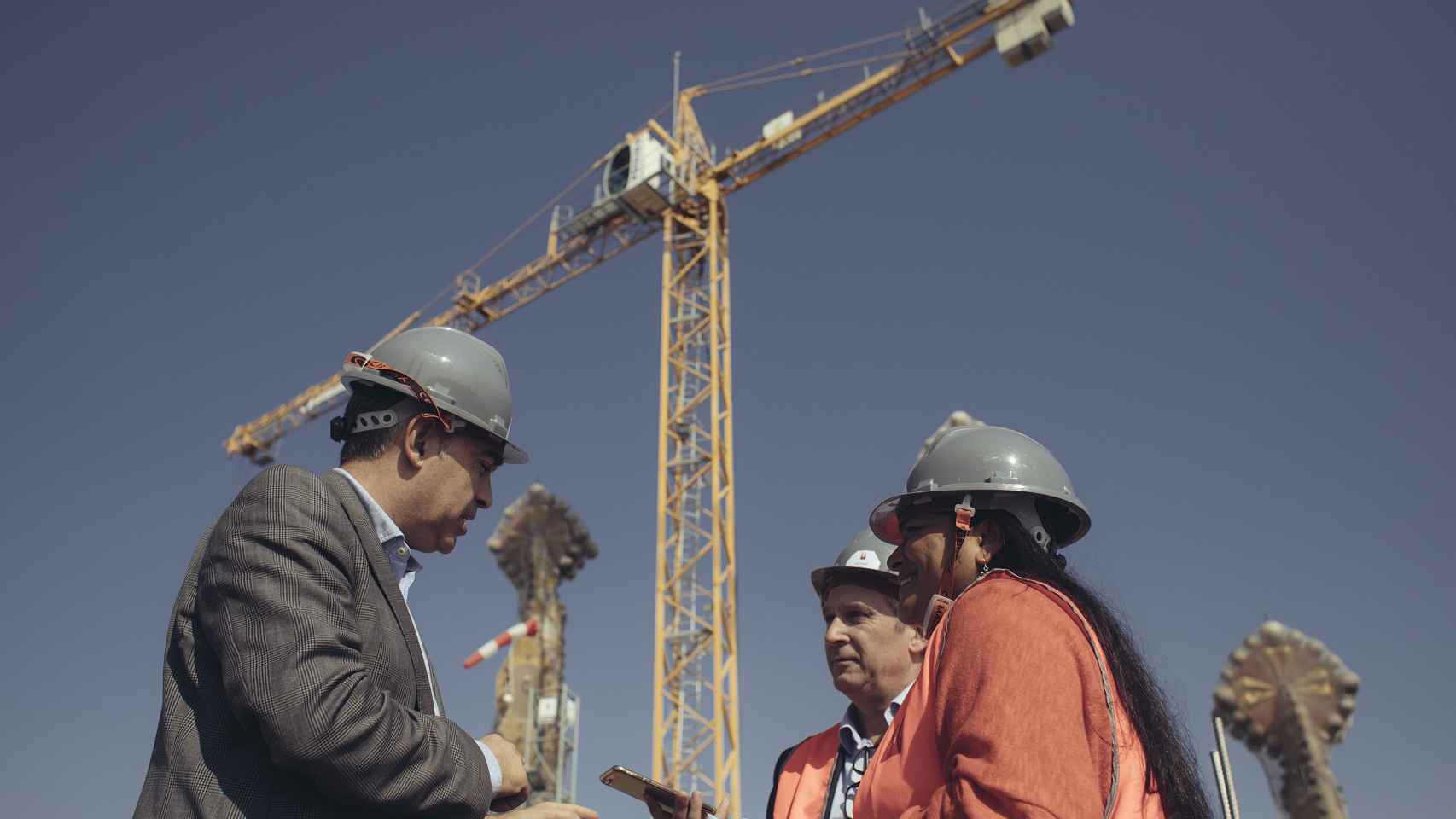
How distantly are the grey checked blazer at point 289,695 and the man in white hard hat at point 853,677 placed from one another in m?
2.31

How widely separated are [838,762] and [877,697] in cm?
34

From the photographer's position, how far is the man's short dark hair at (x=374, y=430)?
287 cm

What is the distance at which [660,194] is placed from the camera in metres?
31.3

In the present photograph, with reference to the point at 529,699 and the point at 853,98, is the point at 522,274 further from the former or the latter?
the point at 529,699

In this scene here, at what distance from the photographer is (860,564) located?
199 inches

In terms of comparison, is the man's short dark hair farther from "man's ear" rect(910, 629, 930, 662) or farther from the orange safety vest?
"man's ear" rect(910, 629, 930, 662)

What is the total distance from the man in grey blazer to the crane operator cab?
2920 centimetres

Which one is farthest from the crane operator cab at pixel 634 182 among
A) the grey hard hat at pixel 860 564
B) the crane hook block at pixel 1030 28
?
the grey hard hat at pixel 860 564

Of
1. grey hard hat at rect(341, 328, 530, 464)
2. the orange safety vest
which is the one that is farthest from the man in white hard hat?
grey hard hat at rect(341, 328, 530, 464)

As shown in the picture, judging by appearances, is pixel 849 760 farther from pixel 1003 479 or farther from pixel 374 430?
pixel 374 430

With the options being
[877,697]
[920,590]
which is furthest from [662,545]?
[920,590]

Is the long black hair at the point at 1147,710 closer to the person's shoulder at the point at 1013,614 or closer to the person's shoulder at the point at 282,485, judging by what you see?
the person's shoulder at the point at 1013,614

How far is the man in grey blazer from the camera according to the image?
7.30ft

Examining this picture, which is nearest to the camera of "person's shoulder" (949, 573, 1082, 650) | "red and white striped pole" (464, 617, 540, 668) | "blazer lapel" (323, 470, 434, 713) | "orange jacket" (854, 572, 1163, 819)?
"orange jacket" (854, 572, 1163, 819)
